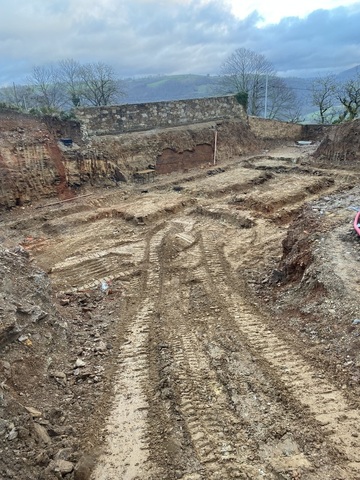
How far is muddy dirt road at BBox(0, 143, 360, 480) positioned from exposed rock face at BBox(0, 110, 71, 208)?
189 centimetres

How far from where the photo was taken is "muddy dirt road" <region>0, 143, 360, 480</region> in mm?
4133

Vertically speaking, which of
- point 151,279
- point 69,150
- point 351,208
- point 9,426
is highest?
point 69,150

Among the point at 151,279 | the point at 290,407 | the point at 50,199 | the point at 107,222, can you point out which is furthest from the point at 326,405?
the point at 50,199

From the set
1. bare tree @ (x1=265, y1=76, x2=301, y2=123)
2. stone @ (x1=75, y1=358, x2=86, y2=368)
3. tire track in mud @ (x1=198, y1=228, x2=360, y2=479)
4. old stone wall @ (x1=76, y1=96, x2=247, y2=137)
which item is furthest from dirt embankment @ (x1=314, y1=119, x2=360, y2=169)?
bare tree @ (x1=265, y1=76, x2=301, y2=123)

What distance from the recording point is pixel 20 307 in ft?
20.7

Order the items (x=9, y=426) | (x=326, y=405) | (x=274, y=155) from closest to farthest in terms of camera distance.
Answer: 1. (x=9, y=426)
2. (x=326, y=405)
3. (x=274, y=155)

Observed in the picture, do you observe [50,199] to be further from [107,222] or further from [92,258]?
[92,258]

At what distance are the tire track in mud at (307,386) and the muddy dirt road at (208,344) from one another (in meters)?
0.02

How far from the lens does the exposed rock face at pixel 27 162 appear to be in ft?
50.4

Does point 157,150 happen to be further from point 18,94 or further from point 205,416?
point 18,94

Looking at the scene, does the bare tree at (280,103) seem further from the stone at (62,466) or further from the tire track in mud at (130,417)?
the stone at (62,466)

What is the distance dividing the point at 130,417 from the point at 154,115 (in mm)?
18489

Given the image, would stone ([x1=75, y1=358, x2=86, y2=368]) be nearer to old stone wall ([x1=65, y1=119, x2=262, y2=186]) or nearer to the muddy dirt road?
the muddy dirt road

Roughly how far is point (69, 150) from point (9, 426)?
1485 centimetres
